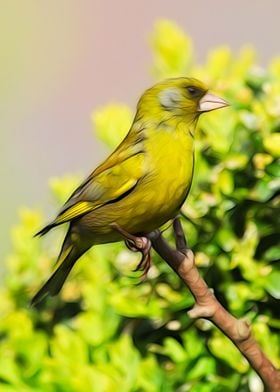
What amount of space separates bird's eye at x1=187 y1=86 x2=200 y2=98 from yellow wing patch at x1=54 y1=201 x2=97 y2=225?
1.12 ft

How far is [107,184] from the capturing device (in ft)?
7.75

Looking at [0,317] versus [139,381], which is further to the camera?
[0,317]

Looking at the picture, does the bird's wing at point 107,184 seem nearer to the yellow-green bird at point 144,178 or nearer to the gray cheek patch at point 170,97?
the yellow-green bird at point 144,178

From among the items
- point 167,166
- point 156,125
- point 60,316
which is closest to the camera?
point 167,166

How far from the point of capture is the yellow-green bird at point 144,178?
224 centimetres

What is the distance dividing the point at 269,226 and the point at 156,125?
0.58 metres

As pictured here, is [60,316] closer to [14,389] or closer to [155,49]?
[14,389]

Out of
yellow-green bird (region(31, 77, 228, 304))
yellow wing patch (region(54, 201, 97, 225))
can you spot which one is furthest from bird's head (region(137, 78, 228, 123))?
yellow wing patch (region(54, 201, 97, 225))

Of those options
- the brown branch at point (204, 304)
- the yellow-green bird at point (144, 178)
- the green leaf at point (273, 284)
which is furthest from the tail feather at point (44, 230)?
the green leaf at point (273, 284)

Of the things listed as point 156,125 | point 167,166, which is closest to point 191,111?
point 156,125

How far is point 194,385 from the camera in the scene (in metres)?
2.77

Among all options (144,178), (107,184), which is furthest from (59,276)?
(144,178)

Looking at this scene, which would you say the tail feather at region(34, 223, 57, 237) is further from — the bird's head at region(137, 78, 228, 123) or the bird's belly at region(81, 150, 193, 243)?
the bird's head at region(137, 78, 228, 123)

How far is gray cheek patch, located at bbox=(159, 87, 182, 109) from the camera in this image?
2.40 meters
